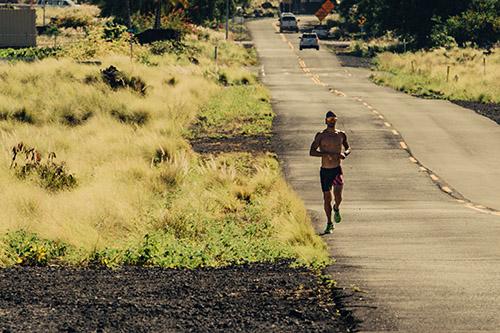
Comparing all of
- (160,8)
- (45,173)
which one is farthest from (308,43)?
(45,173)

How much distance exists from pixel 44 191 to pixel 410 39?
67551 millimetres

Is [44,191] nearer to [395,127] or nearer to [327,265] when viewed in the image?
[327,265]

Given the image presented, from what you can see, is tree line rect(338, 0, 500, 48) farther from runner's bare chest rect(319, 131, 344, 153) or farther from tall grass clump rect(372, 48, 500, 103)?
runner's bare chest rect(319, 131, 344, 153)

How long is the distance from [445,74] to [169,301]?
45.1 metres

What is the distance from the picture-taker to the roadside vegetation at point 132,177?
45.9 feet

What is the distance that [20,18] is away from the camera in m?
65.7

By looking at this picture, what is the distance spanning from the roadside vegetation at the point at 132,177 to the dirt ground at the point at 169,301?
34.1 inches

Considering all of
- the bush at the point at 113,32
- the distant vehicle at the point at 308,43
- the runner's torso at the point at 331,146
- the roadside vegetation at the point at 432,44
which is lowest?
the distant vehicle at the point at 308,43

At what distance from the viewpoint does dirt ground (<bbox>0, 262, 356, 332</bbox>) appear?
969 centimetres

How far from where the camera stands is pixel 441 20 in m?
79.6

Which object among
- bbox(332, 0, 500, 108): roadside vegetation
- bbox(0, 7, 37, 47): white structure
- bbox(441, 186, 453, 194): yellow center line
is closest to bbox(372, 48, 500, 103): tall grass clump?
bbox(332, 0, 500, 108): roadside vegetation

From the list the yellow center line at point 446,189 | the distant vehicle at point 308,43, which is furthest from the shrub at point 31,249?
the distant vehicle at point 308,43

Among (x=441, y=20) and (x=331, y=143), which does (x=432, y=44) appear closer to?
(x=441, y=20)

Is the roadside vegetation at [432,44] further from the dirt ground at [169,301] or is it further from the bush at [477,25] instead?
the dirt ground at [169,301]
